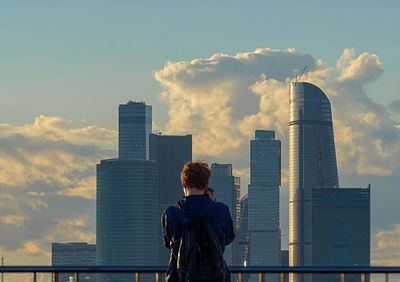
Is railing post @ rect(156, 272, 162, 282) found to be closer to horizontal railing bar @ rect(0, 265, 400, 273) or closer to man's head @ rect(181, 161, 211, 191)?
horizontal railing bar @ rect(0, 265, 400, 273)

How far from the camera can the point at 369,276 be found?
37.3 ft

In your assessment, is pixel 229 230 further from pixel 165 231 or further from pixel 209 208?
pixel 165 231

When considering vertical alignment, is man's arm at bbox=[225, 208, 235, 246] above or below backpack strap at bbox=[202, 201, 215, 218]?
below

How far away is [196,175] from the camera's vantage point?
870 cm

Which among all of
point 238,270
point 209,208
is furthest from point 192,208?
point 238,270

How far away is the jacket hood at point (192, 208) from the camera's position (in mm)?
8711

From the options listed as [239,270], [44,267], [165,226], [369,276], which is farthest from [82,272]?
[369,276]

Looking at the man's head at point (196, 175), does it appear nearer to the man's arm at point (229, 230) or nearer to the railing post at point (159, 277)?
the man's arm at point (229, 230)

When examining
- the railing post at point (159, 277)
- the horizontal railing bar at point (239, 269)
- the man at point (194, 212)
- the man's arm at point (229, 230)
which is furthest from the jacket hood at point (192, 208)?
the railing post at point (159, 277)

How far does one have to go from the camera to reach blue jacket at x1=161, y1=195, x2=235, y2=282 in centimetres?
874

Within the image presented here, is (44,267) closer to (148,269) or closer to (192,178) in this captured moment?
(148,269)

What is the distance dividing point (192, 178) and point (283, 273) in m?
2.80

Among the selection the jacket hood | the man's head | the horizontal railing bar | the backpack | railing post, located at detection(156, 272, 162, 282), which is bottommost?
railing post, located at detection(156, 272, 162, 282)

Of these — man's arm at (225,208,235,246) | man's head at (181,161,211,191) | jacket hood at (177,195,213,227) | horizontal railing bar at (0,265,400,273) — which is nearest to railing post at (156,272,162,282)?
horizontal railing bar at (0,265,400,273)
